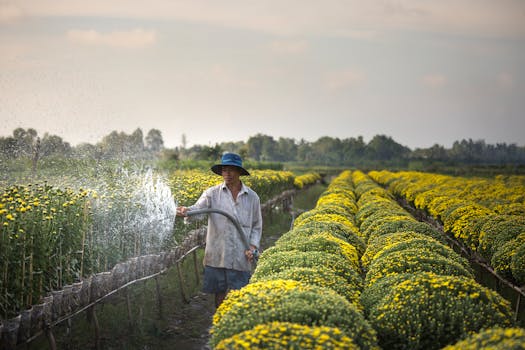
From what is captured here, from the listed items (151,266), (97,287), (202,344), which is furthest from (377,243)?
(97,287)

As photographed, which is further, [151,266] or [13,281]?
[151,266]

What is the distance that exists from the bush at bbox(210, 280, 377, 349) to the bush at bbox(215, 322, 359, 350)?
0.24 m

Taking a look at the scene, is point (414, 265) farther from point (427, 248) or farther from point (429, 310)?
point (429, 310)

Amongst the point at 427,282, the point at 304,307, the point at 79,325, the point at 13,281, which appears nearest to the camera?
the point at 304,307

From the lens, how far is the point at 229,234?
281 inches

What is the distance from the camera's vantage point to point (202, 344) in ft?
28.1

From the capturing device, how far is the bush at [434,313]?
4859 mm

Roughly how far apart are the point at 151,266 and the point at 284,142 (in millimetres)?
170870

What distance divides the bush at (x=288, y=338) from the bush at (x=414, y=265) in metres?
2.79

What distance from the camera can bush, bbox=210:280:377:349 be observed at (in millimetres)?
4285

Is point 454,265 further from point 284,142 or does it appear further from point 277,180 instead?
point 284,142

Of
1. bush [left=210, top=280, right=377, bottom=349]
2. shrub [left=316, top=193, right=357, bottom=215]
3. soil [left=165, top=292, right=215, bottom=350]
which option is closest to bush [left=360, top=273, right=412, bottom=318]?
bush [left=210, top=280, right=377, bottom=349]

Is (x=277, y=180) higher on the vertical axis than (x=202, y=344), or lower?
higher

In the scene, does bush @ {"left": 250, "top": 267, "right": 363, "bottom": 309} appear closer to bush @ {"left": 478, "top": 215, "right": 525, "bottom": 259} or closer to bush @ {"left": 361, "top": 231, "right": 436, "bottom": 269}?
bush @ {"left": 361, "top": 231, "right": 436, "bottom": 269}
